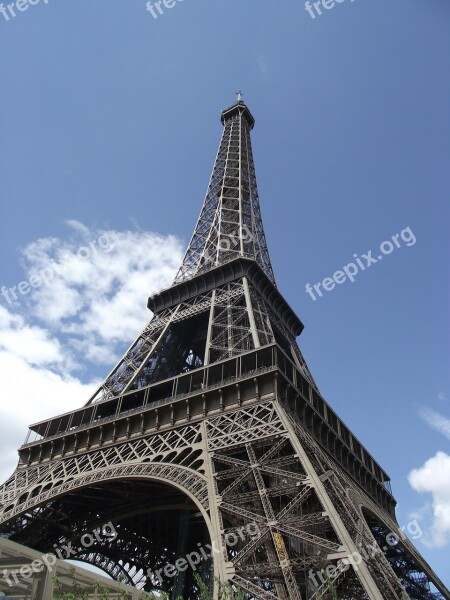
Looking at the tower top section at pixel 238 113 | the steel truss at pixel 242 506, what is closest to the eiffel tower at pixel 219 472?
the steel truss at pixel 242 506

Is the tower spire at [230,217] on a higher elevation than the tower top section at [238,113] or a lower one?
lower

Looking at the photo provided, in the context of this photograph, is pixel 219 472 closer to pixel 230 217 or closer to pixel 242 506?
pixel 242 506

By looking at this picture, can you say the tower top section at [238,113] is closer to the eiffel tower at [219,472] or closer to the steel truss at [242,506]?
the eiffel tower at [219,472]

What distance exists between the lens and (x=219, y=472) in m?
20.1

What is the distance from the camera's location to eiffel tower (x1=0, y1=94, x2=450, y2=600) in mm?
16438

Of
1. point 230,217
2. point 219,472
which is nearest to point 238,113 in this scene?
point 230,217

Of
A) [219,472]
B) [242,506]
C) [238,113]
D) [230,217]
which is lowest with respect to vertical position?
[242,506]

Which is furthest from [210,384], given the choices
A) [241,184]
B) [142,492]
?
[241,184]

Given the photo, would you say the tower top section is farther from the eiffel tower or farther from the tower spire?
the eiffel tower

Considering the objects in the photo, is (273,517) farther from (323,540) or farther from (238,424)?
(238,424)

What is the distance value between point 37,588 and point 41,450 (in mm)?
19306

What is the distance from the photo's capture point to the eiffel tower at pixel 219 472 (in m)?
16.4

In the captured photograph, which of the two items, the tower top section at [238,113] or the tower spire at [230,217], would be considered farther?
the tower top section at [238,113]

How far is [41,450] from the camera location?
1148 inches
